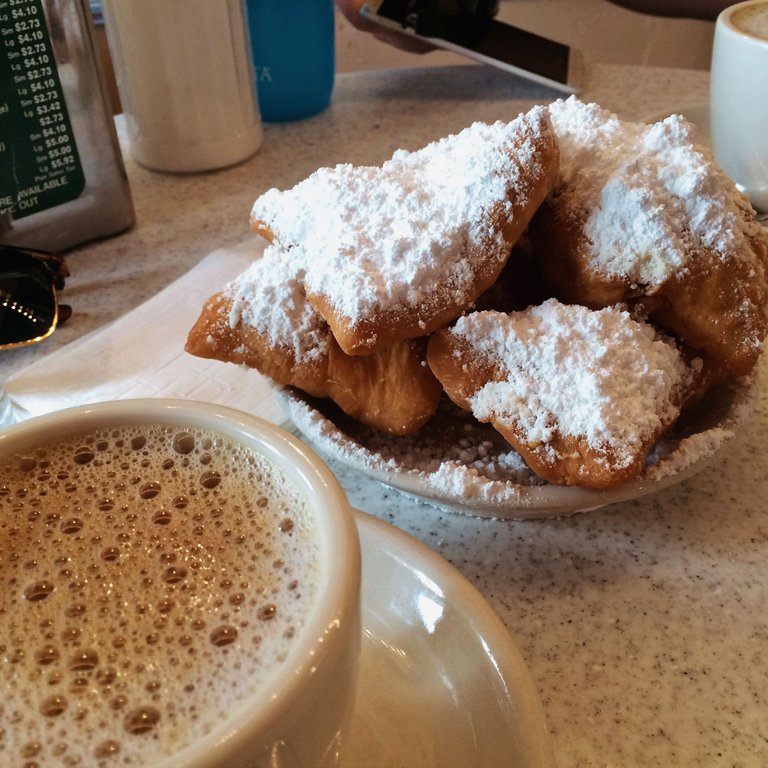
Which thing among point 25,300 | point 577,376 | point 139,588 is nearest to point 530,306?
point 577,376

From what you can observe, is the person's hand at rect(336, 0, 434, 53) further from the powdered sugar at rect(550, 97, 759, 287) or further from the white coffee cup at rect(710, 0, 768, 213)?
the powdered sugar at rect(550, 97, 759, 287)

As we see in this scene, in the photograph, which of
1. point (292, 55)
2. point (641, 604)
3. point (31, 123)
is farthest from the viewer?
point (292, 55)

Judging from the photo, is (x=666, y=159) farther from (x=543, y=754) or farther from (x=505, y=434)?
(x=543, y=754)

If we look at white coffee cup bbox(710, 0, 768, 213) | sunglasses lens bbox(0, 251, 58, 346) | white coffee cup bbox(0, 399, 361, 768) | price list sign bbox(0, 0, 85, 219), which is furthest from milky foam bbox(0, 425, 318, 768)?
white coffee cup bbox(710, 0, 768, 213)

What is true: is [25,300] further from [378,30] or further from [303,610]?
[378,30]

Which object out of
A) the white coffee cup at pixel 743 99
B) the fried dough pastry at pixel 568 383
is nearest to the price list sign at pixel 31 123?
the fried dough pastry at pixel 568 383

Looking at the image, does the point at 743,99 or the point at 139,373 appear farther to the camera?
the point at 743,99

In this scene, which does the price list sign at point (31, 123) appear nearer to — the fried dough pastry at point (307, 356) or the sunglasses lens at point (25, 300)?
the sunglasses lens at point (25, 300)
